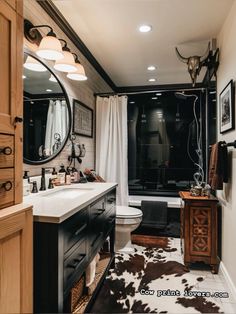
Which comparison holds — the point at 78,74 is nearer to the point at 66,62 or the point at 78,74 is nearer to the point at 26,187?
the point at 66,62

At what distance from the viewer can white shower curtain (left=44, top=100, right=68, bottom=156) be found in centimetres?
211

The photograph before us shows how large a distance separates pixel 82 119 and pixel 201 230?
187 centimetres

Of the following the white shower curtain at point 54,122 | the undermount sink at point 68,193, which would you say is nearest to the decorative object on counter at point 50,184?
the undermount sink at point 68,193

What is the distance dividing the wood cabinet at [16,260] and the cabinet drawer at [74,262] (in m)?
0.19

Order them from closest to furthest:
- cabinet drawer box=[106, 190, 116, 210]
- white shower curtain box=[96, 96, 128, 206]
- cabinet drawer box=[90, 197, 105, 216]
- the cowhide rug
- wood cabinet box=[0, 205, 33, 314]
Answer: wood cabinet box=[0, 205, 33, 314], cabinet drawer box=[90, 197, 105, 216], the cowhide rug, cabinet drawer box=[106, 190, 116, 210], white shower curtain box=[96, 96, 128, 206]

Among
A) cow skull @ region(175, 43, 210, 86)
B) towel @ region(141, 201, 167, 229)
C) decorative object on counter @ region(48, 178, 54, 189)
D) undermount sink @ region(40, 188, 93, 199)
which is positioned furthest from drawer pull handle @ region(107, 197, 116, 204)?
cow skull @ region(175, 43, 210, 86)

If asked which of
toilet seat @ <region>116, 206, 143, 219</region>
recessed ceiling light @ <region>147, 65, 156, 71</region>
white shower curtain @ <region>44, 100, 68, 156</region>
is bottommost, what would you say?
toilet seat @ <region>116, 206, 143, 219</region>

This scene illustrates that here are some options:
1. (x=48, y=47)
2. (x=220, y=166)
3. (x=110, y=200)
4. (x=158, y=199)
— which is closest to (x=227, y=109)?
(x=220, y=166)

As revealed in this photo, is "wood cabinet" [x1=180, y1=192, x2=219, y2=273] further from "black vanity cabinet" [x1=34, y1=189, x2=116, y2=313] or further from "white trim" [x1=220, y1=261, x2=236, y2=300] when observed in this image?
Result: "black vanity cabinet" [x1=34, y1=189, x2=116, y2=313]

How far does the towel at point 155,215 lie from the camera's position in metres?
3.46

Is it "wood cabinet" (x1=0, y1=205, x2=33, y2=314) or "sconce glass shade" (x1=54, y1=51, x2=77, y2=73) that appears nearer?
"wood cabinet" (x1=0, y1=205, x2=33, y2=314)

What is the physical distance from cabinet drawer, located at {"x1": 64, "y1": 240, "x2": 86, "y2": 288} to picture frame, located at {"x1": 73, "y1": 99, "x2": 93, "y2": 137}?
4.96 feet

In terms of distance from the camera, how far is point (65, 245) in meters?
1.18

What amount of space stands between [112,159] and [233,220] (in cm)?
179
